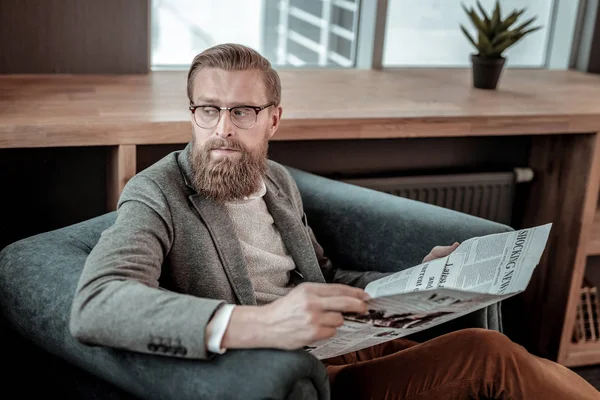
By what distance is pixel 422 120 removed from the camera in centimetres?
230

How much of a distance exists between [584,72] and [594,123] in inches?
32.7

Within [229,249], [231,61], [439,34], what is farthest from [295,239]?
[439,34]

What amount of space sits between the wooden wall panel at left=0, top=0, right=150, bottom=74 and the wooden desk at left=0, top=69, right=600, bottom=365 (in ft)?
0.18

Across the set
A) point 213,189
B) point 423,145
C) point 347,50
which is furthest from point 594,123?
point 213,189

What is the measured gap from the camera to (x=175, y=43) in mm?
2811

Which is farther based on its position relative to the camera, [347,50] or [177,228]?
[347,50]

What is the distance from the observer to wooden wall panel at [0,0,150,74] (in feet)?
7.75

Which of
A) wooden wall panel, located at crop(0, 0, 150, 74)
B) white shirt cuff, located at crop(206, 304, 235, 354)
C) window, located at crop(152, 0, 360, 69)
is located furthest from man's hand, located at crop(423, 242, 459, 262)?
window, located at crop(152, 0, 360, 69)

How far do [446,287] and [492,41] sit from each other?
155 centimetres

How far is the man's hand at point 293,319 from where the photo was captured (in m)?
1.28

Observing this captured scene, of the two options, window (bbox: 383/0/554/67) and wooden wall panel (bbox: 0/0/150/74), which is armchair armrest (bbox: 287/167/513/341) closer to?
wooden wall panel (bbox: 0/0/150/74)

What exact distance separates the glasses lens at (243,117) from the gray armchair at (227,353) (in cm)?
40

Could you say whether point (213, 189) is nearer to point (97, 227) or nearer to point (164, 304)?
point (97, 227)

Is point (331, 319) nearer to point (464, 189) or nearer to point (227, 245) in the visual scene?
point (227, 245)
